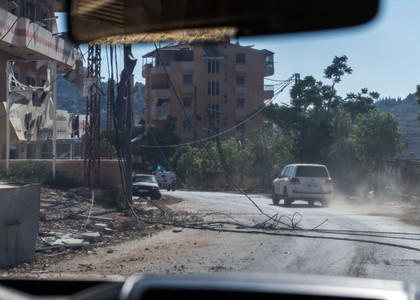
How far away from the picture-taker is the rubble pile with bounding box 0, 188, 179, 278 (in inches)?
443

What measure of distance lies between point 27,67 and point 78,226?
1660 centimetres

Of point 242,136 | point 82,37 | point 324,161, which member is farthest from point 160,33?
point 242,136

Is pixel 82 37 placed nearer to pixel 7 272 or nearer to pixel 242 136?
pixel 7 272

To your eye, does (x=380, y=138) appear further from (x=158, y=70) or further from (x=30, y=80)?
(x=158, y=70)

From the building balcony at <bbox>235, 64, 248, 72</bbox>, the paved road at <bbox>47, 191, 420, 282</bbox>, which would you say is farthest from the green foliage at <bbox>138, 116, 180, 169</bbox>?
the paved road at <bbox>47, 191, 420, 282</bbox>

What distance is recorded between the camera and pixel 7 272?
9289mm

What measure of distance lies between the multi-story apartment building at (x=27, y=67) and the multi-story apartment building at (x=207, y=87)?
32438mm

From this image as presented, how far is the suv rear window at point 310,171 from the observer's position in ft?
82.4

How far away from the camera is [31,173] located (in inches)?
869

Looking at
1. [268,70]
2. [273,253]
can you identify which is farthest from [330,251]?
[268,70]

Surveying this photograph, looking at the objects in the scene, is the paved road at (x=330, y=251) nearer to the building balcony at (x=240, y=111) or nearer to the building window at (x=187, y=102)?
the building window at (x=187, y=102)

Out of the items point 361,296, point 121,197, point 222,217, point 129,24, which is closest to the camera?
point 361,296

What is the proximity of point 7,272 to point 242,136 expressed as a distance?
5718cm

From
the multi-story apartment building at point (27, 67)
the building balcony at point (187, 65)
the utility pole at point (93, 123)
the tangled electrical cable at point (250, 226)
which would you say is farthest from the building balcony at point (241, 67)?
the tangled electrical cable at point (250, 226)
